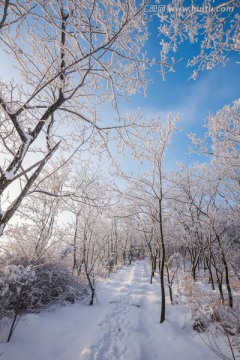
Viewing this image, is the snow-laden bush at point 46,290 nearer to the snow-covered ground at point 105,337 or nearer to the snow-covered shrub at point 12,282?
the snow-covered shrub at point 12,282

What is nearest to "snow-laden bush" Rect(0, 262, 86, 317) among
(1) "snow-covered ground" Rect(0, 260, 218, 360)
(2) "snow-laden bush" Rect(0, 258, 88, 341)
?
(2) "snow-laden bush" Rect(0, 258, 88, 341)

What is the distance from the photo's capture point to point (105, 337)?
17.0 feet

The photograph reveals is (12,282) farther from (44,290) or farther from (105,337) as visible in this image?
(44,290)

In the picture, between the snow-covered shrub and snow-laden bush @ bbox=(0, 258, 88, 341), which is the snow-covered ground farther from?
the snow-covered shrub

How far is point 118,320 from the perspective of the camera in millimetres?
6488

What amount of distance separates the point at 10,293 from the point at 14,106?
4.73m

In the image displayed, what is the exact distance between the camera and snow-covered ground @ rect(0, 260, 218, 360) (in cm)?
444

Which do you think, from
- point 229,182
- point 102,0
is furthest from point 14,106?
point 229,182

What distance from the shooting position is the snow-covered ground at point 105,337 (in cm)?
444

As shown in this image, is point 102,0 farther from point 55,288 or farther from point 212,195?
point 212,195

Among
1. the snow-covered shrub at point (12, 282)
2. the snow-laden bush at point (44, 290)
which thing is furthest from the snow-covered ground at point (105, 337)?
the snow-covered shrub at point (12, 282)

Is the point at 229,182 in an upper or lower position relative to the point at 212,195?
upper

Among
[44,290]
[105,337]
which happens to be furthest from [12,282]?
[44,290]

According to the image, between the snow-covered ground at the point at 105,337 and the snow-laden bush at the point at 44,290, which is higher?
the snow-laden bush at the point at 44,290
